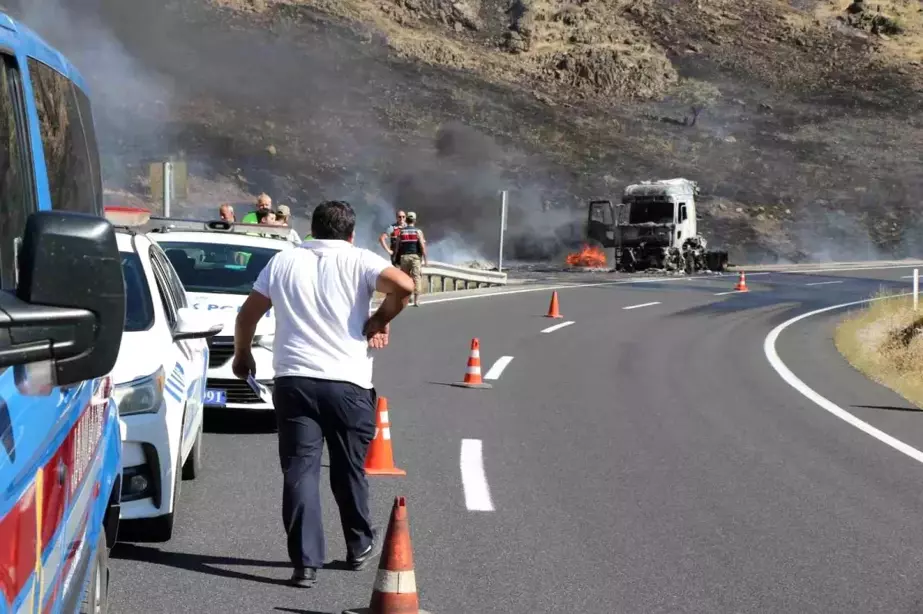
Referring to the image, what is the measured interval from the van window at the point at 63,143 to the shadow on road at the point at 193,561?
2033mm

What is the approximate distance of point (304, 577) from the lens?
6125 millimetres

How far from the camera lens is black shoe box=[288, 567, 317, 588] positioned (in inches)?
241

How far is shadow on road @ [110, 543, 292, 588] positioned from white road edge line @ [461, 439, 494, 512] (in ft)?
5.74

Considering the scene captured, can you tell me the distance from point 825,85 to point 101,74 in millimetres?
54450

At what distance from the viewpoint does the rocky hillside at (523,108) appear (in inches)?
2692

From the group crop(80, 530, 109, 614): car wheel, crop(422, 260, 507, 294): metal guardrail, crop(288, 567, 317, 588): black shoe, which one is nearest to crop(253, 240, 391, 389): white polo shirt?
crop(288, 567, 317, 588): black shoe

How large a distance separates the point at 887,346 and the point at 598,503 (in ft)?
49.2

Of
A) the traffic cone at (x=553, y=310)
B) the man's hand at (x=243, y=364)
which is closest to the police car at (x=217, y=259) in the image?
the man's hand at (x=243, y=364)

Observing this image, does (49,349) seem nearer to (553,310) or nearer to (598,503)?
(598,503)

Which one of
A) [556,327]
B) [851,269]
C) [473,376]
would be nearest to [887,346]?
[556,327]

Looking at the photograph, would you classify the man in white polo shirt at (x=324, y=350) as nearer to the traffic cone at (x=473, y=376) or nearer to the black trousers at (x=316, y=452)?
the black trousers at (x=316, y=452)

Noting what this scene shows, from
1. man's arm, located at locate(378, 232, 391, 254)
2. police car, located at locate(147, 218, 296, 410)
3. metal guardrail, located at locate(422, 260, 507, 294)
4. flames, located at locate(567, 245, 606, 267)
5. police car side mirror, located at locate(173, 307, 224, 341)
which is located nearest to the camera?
police car side mirror, located at locate(173, 307, 224, 341)

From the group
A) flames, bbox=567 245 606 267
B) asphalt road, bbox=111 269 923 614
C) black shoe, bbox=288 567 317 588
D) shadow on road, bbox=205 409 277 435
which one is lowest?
asphalt road, bbox=111 269 923 614

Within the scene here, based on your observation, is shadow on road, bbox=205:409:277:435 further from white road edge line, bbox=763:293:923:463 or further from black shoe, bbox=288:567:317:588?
white road edge line, bbox=763:293:923:463
